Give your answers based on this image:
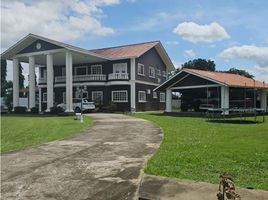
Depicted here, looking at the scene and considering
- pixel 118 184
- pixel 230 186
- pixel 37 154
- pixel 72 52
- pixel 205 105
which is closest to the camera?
pixel 230 186

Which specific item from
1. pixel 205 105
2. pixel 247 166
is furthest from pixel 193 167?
pixel 205 105

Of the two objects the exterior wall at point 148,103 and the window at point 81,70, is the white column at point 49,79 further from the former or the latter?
the exterior wall at point 148,103

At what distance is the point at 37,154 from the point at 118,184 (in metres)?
4.27

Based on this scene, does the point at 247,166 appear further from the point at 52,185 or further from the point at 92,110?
the point at 92,110

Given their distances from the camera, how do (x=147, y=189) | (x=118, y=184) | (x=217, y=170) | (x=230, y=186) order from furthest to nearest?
(x=217, y=170) < (x=118, y=184) < (x=147, y=189) < (x=230, y=186)

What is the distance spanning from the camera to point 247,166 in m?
7.57

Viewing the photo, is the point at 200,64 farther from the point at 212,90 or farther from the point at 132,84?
the point at 212,90

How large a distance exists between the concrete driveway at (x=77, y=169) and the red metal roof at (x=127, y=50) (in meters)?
25.5

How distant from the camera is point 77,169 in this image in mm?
8086

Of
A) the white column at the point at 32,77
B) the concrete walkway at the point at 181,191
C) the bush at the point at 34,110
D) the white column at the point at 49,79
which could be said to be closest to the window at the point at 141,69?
the white column at the point at 49,79

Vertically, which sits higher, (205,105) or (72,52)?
(72,52)

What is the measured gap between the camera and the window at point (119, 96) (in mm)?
37156

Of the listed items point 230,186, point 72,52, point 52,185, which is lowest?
point 52,185

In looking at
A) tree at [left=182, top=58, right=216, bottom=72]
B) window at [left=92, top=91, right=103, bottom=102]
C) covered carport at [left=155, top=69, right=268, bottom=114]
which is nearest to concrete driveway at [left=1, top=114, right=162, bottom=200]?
covered carport at [left=155, top=69, right=268, bottom=114]
